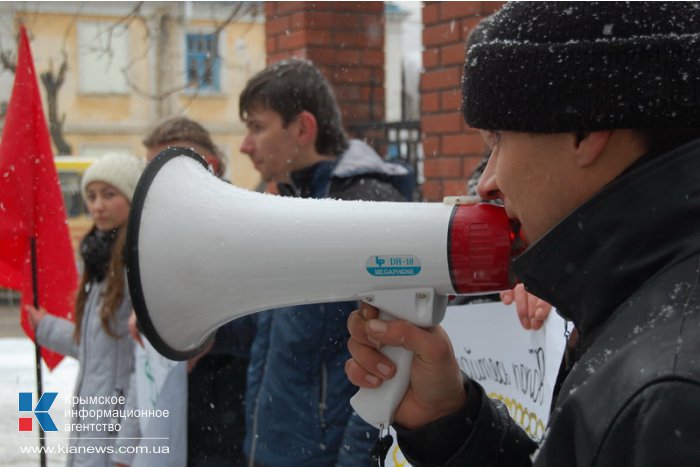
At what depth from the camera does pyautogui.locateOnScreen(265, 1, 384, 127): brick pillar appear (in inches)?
209

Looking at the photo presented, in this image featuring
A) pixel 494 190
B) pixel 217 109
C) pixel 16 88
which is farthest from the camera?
pixel 217 109

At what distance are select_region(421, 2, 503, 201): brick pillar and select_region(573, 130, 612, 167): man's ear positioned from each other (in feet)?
9.88

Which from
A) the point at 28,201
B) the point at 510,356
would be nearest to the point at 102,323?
the point at 28,201

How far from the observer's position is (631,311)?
1009 mm

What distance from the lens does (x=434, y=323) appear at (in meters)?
1.59

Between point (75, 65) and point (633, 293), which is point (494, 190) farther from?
point (75, 65)

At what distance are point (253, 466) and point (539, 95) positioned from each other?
214 centimetres

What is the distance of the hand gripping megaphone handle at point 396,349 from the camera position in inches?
62.7

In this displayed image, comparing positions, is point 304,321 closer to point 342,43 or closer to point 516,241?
point 516,241

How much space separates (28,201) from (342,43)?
2.24m


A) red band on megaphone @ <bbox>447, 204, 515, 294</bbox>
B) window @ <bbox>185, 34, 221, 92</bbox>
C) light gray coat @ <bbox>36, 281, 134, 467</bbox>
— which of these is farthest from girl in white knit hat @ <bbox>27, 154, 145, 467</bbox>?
red band on megaphone @ <bbox>447, 204, 515, 294</bbox>

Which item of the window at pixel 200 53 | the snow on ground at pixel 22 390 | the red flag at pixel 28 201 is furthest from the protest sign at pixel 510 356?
the window at pixel 200 53

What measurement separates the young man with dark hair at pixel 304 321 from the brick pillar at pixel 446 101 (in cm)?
121

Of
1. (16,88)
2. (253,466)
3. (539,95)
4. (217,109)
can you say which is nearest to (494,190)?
(539,95)
